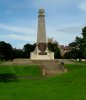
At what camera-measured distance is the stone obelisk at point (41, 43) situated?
6706 centimetres

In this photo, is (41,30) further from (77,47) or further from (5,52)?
(5,52)

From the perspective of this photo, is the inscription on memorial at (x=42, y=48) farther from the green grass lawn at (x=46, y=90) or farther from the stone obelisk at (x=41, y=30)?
the green grass lawn at (x=46, y=90)

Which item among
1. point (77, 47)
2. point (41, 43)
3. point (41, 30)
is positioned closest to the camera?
point (41, 30)

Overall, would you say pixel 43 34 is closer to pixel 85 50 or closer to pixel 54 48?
pixel 85 50

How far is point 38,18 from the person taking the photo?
6831cm

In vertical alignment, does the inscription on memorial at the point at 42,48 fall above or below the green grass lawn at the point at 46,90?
above

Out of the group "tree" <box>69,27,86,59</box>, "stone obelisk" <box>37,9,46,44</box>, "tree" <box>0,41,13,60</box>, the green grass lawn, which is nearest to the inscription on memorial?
"stone obelisk" <box>37,9,46,44</box>

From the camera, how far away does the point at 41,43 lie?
67688mm

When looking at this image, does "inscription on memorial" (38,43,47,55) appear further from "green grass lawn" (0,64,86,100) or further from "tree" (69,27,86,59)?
"green grass lawn" (0,64,86,100)

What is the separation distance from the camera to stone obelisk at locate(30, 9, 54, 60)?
67062 millimetres

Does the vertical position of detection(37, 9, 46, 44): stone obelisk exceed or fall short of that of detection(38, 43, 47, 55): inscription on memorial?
it exceeds it

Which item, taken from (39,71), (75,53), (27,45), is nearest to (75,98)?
(39,71)

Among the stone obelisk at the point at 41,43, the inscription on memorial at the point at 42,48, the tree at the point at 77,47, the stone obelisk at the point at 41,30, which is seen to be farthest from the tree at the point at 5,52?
the stone obelisk at the point at 41,30

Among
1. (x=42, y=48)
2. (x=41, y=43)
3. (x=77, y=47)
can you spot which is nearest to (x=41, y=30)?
(x=41, y=43)
